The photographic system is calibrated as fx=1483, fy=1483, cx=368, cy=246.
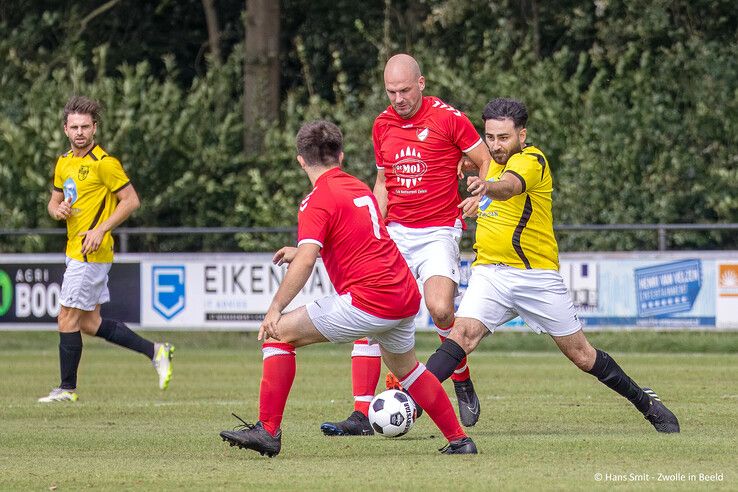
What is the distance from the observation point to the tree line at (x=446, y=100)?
72.4 ft

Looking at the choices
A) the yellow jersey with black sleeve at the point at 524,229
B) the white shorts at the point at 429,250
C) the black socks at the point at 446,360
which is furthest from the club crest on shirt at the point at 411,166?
the black socks at the point at 446,360

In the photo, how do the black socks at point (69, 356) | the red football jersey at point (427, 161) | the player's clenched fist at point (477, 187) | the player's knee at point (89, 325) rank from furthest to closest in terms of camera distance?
1. the player's knee at point (89, 325)
2. the black socks at point (69, 356)
3. the red football jersey at point (427, 161)
4. the player's clenched fist at point (477, 187)

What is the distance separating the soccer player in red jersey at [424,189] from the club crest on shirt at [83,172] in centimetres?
294

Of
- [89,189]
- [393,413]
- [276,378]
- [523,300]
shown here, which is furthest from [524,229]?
[89,189]

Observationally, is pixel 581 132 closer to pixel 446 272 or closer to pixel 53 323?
pixel 53 323

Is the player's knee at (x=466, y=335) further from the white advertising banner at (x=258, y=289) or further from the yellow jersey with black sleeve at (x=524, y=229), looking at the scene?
the white advertising banner at (x=258, y=289)

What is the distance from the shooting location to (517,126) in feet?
29.9

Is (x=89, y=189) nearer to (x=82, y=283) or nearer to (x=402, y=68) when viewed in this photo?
(x=82, y=283)

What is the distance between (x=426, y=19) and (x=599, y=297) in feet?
36.9

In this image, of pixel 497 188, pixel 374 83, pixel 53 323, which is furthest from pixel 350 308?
pixel 374 83

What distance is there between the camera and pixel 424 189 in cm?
1003

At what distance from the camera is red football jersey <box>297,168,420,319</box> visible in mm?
7730

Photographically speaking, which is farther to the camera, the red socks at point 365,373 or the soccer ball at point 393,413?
the red socks at point 365,373

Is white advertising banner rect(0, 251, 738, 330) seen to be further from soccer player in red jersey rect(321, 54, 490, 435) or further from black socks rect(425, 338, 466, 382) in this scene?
black socks rect(425, 338, 466, 382)
